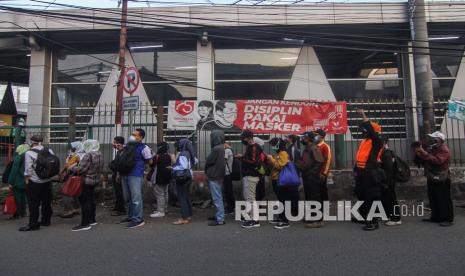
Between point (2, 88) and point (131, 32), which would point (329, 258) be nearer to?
point (131, 32)

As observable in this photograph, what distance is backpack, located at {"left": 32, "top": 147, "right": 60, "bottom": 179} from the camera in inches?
261

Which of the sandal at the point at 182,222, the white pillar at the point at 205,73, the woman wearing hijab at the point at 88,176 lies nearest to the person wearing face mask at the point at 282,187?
the sandal at the point at 182,222

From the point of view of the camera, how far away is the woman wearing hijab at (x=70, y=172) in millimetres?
7057

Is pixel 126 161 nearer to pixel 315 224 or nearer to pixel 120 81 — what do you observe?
pixel 315 224

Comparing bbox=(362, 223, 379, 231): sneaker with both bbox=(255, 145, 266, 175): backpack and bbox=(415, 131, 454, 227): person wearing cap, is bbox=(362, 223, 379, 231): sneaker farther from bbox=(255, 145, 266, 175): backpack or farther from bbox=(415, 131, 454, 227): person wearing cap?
bbox=(255, 145, 266, 175): backpack

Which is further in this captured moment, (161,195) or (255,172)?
(161,195)

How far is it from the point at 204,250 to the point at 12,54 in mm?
12931

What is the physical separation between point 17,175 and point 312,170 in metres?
5.32

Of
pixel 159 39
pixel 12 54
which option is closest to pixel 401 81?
pixel 159 39

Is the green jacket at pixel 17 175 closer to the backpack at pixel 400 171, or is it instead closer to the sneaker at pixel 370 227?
the sneaker at pixel 370 227

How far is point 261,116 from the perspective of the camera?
373 inches

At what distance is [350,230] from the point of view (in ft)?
20.2

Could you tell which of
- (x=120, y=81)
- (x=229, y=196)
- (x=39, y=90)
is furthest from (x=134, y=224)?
(x=39, y=90)

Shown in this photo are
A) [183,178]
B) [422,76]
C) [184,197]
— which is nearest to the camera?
[183,178]
